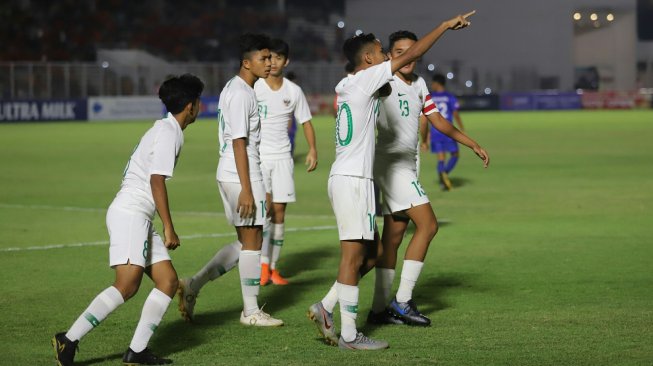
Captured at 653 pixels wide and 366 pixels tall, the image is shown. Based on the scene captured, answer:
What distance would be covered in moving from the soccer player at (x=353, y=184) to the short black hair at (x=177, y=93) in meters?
1.03

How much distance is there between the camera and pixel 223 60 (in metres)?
66.6

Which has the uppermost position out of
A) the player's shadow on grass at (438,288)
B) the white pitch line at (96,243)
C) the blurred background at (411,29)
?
the blurred background at (411,29)

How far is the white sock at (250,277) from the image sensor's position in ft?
28.2

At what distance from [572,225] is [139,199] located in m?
8.70

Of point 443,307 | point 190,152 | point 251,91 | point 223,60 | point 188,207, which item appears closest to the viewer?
point 251,91

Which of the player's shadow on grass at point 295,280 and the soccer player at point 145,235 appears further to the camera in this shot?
the player's shadow on grass at point 295,280

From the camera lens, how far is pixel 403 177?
848 centimetres

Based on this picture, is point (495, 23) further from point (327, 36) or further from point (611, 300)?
point (611, 300)

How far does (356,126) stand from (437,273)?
12.2 ft

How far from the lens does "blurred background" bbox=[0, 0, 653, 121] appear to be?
60125 mm

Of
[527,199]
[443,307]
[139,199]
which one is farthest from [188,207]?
[139,199]

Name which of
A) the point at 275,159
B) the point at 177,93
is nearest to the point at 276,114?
the point at 275,159

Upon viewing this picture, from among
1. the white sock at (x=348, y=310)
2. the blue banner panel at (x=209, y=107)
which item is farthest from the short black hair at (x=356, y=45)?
the blue banner panel at (x=209, y=107)

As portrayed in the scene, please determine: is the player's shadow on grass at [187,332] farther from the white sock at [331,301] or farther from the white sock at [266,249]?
the white sock at [266,249]
